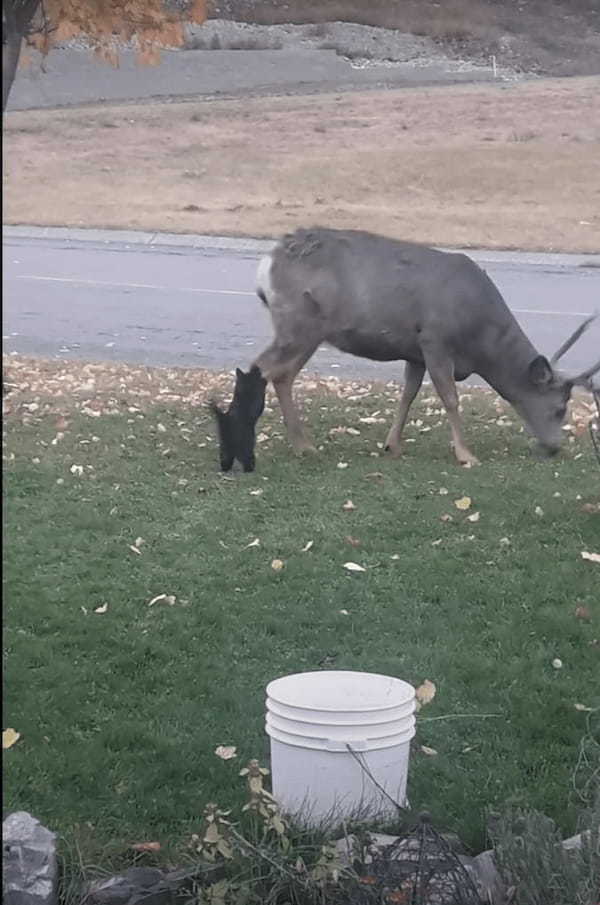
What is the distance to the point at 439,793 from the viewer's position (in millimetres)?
4652

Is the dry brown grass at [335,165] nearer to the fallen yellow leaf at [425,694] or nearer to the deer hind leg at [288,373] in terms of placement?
the deer hind leg at [288,373]

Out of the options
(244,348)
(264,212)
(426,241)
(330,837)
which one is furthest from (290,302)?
(264,212)

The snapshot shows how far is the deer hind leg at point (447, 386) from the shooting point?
30.9ft

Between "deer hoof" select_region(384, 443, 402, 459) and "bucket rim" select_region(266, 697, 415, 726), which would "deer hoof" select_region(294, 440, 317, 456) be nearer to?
"deer hoof" select_region(384, 443, 402, 459)

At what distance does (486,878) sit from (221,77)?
1016 inches

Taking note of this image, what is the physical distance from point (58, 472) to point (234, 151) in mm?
21491

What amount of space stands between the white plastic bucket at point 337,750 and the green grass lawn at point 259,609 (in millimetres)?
335

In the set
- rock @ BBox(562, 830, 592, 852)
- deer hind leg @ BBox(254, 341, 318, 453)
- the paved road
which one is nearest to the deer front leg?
deer hind leg @ BBox(254, 341, 318, 453)

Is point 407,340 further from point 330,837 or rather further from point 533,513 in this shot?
point 330,837

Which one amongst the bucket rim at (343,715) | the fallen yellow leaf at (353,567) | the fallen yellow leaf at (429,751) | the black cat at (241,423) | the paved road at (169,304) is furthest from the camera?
the paved road at (169,304)

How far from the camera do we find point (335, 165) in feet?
95.2

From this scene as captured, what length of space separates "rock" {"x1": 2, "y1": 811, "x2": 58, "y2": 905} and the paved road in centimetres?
834

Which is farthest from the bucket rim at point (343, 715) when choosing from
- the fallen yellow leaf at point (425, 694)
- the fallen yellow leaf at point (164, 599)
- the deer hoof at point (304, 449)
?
the deer hoof at point (304, 449)

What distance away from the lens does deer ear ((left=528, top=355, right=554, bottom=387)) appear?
9375mm
